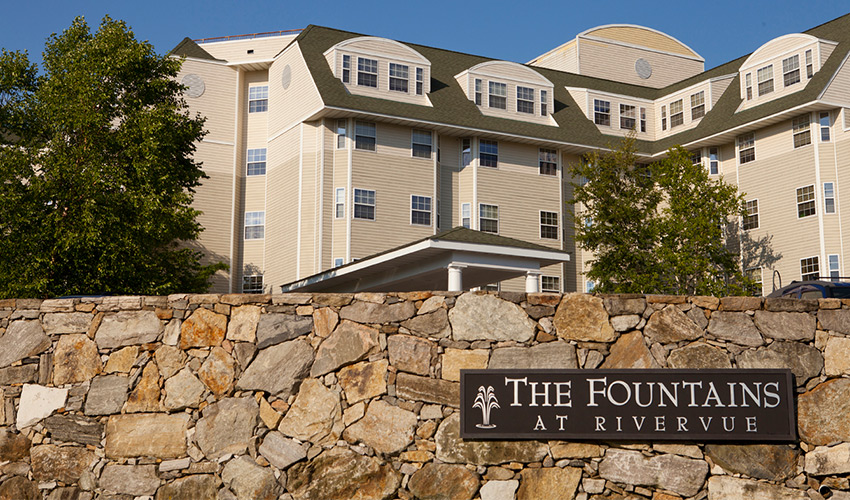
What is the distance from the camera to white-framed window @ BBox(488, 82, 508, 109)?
36.4 m

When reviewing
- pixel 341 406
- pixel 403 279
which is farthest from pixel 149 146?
pixel 341 406

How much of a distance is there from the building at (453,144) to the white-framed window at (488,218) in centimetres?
5

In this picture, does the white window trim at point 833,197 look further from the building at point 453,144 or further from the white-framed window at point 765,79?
the white-framed window at point 765,79

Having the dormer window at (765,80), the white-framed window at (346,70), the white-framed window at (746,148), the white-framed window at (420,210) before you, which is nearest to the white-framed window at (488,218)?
the white-framed window at (420,210)

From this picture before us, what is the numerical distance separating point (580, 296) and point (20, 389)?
293 inches

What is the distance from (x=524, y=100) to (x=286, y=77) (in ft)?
31.9

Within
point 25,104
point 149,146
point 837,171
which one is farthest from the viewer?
point 837,171

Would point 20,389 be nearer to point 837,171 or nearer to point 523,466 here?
point 523,466

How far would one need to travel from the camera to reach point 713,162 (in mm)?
35812

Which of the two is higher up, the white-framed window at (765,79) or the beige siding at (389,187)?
the white-framed window at (765,79)

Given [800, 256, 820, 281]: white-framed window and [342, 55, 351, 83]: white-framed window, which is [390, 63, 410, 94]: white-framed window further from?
[800, 256, 820, 281]: white-framed window

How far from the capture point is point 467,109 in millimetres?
35156

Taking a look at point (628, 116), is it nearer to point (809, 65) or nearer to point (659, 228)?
point (809, 65)

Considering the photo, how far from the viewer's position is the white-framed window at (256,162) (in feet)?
121
